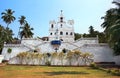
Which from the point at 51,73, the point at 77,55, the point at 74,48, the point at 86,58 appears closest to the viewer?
the point at 51,73

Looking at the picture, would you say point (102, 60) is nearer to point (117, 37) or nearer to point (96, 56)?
point (96, 56)

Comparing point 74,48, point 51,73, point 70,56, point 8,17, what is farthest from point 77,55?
point 8,17

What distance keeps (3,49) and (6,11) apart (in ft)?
73.6

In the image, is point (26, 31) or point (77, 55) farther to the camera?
point (26, 31)

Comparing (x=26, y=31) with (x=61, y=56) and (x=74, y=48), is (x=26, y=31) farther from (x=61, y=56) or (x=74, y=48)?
(x=61, y=56)

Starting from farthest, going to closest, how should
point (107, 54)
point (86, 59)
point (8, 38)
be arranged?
point (8, 38)
point (107, 54)
point (86, 59)

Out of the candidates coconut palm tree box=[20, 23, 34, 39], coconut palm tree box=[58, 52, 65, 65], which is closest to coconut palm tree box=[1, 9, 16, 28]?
coconut palm tree box=[20, 23, 34, 39]

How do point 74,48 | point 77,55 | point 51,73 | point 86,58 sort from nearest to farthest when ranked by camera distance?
1. point 51,73
2. point 86,58
3. point 77,55
4. point 74,48

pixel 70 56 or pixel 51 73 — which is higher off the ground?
pixel 70 56

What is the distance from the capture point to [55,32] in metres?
77.4

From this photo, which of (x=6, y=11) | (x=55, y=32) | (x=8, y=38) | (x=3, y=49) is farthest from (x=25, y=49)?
(x=55, y=32)

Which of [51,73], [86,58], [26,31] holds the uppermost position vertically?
[26,31]

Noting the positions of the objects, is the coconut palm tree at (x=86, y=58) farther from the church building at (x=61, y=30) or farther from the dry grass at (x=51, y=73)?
the church building at (x=61, y=30)

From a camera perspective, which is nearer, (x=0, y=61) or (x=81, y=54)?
(x=81, y=54)
